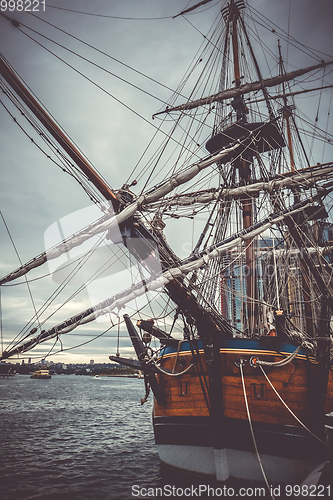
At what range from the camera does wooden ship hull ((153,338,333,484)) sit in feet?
28.2

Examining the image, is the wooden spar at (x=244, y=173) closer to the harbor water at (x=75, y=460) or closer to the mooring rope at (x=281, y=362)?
the mooring rope at (x=281, y=362)

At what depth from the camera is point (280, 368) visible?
29.9 feet

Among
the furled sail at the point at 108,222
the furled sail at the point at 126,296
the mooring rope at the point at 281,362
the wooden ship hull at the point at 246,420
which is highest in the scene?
the furled sail at the point at 108,222

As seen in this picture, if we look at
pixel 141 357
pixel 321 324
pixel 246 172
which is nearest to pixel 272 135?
pixel 246 172

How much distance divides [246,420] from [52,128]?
9.43 m

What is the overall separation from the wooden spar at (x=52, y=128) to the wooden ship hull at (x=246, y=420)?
5541 mm

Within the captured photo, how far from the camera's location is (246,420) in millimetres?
8773

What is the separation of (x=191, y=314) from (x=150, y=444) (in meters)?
10.8

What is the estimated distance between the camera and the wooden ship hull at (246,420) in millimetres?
8609

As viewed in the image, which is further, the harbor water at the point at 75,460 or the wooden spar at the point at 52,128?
the harbor water at the point at 75,460

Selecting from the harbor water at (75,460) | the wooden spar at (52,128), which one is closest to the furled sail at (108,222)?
the wooden spar at (52,128)

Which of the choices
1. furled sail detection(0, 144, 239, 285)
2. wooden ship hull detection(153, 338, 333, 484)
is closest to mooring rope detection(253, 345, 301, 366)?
wooden ship hull detection(153, 338, 333, 484)

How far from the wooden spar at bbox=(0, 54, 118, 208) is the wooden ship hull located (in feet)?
18.2

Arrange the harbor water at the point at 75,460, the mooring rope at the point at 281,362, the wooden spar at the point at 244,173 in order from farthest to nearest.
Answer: the wooden spar at the point at 244,173 → the harbor water at the point at 75,460 → the mooring rope at the point at 281,362
